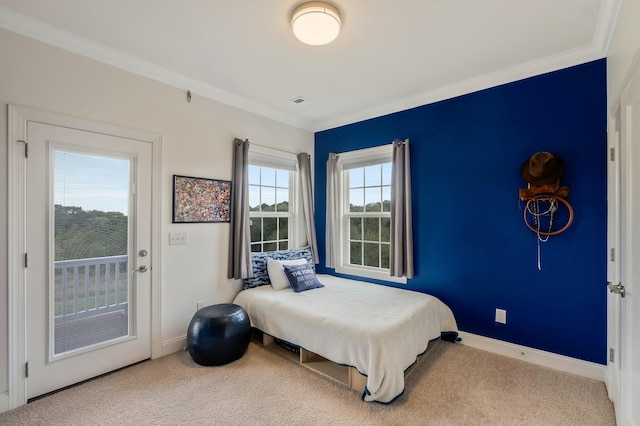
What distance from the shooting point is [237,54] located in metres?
2.42

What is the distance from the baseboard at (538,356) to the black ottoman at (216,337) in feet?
7.30

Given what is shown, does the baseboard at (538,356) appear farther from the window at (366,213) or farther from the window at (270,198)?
the window at (270,198)

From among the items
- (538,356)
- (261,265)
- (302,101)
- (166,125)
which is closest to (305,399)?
(261,265)

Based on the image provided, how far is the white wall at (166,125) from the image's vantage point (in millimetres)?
2016

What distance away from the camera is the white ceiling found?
1.88m

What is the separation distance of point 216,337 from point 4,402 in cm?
135

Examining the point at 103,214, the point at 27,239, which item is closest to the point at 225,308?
the point at 103,214

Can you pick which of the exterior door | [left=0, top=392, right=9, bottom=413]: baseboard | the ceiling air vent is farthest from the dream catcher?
[left=0, top=392, right=9, bottom=413]: baseboard

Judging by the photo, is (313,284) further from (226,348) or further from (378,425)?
(378,425)

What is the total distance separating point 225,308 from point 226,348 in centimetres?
35

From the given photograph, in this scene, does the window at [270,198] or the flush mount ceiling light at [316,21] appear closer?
the flush mount ceiling light at [316,21]

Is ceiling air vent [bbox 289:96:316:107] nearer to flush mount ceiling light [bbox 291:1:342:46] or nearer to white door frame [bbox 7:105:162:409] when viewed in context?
flush mount ceiling light [bbox 291:1:342:46]

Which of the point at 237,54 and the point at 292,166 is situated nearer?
the point at 237,54

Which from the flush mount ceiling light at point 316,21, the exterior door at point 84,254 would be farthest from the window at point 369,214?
the exterior door at point 84,254
